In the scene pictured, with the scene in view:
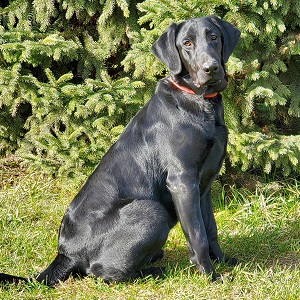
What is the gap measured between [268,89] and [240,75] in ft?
1.33

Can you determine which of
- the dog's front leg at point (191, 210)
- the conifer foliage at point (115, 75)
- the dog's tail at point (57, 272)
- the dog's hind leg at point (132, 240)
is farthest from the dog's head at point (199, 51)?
the dog's tail at point (57, 272)

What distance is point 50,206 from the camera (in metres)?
5.52

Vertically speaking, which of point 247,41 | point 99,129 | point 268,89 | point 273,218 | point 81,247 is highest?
point 247,41

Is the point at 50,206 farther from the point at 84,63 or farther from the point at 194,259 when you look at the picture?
the point at 194,259

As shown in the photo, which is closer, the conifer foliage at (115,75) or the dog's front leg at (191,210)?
the dog's front leg at (191,210)

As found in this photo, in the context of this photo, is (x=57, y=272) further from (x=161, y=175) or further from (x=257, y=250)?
(x=257, y=250)

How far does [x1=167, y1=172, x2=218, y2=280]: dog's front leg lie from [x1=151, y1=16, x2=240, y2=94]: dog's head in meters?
0.64

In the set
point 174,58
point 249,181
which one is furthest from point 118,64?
point 174,58

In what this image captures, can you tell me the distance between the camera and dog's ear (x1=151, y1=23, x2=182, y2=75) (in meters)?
3.97

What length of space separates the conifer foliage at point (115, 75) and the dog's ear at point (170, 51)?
107 cm

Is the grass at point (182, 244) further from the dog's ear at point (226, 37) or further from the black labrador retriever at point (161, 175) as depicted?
the dog's ear at point (226, 37)

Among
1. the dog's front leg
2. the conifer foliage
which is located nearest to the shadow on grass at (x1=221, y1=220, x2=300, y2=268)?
the dog's front leg

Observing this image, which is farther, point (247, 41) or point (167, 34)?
point (247, 41)

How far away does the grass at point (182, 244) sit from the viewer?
384cm
